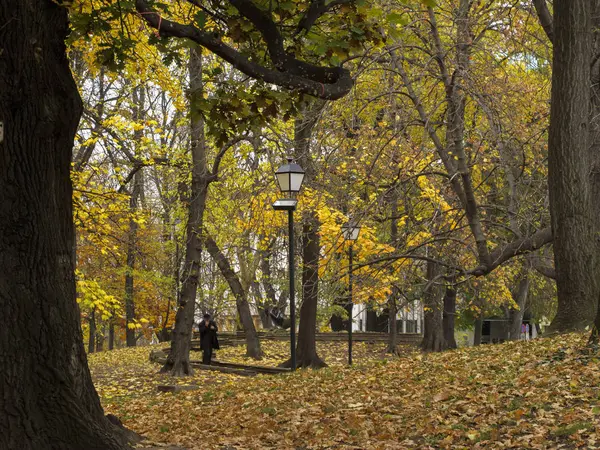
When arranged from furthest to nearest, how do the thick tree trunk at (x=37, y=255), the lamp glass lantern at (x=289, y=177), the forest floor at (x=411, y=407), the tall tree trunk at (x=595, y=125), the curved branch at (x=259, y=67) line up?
the lamp glass lantern at (x=289, y=177), the tall tree trunk at (x=595, y=125), the curved branch at (x=259, y=67), the forest floor at (x=411, y=407), the thick tree trunk at (x=37, y=255)

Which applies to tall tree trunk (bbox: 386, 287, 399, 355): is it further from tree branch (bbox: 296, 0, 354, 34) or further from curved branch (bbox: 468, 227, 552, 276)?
tree branch (bbox: 296, 0, 354, 34)

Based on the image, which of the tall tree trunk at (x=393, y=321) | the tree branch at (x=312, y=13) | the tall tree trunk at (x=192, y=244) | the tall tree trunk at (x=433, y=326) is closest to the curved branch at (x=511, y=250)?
the tree branch at (x=312, y=13)

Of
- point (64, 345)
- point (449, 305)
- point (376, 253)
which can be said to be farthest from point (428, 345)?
point (64, 345)

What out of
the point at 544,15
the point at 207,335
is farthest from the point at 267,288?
the point at 544,15

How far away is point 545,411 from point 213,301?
3461 centimetres

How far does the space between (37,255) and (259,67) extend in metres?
2.53

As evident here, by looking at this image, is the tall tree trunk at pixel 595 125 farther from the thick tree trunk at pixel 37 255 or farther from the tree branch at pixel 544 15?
the thick tree trunk at pixel 37 255

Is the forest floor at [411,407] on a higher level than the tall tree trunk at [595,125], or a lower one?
lower

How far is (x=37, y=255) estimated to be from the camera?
21.1 ft

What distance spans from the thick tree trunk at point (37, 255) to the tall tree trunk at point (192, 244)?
13.2 m

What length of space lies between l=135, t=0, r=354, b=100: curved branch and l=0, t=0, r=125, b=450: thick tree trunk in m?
0.99

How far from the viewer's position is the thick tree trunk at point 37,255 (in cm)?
629

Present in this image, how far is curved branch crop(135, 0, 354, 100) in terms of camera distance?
7.32 m

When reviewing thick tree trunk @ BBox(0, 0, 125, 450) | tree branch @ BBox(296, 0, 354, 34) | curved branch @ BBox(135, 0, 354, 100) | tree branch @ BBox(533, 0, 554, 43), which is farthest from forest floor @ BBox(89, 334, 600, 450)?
tree branch @ BBox(533, 0, 554, 43)
